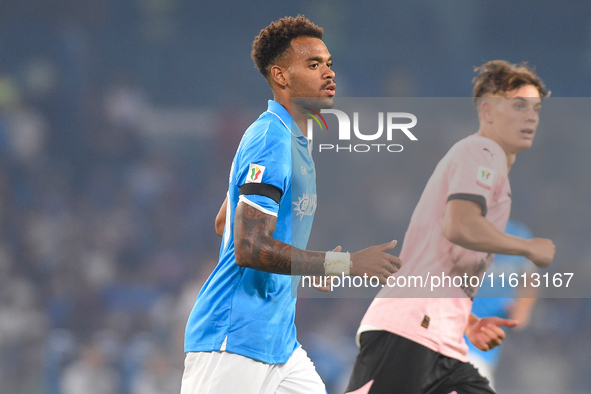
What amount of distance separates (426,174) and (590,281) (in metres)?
0.95

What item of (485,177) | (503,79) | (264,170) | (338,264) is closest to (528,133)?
(503,79)

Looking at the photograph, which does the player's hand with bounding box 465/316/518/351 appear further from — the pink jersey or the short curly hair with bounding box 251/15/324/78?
the short curly hair with bounding box 251/15/324/78

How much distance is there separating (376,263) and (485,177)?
82cm

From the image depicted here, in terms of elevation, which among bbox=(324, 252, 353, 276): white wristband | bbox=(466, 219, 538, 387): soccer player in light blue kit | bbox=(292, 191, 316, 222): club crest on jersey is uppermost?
bbox=(292, 191, 316, 222): club crest on jersey

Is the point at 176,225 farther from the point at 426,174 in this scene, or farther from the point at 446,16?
the point at 426,174

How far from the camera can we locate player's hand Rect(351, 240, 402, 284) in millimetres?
2559

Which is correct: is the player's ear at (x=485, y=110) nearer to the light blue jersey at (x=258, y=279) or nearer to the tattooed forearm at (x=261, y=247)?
the light blue jersey at (x=258, y=279)

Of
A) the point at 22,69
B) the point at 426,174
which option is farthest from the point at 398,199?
the point at 22,69

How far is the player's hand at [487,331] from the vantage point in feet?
10.2

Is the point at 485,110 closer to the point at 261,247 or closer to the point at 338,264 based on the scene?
the point at 338,264

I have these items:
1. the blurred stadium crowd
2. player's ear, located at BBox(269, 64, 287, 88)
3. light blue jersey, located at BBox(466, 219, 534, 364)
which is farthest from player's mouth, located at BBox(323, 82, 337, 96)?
the blurred stadium crowd

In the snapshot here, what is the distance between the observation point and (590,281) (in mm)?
3383

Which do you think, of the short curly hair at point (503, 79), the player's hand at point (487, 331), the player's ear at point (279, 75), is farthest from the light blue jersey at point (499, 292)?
the player's ear at point (279, 75)

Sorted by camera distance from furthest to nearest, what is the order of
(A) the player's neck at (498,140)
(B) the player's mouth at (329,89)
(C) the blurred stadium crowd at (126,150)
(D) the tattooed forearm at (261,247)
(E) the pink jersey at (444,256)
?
(C) the blurred stadium crowd at (126,150) < (A) the player's neck at (498,140) < (B) the player's mouth at (329,89) < (E) the pink jersey at (444,256) < (D) the tattooed forearm at (261,247)
